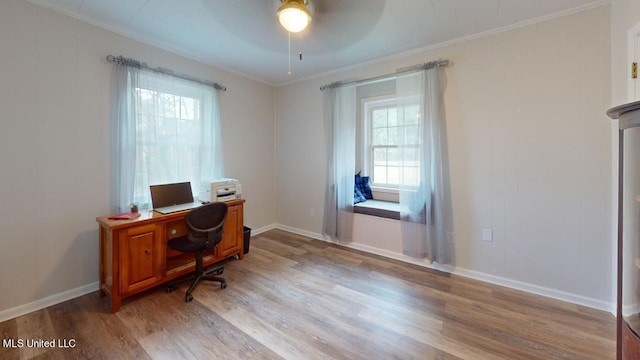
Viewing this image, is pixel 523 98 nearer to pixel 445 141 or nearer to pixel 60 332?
pixel 445 141

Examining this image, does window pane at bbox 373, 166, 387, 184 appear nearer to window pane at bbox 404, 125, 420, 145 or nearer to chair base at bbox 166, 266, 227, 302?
window pane at bbox 404, 125, 420, 145

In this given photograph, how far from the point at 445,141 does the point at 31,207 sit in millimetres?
3901

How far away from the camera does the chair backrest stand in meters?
2.20

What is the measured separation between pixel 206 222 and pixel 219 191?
2.25 ft

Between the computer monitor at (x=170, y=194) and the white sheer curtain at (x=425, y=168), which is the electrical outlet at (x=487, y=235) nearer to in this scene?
the white sheer curtain at (x=425, y=168)

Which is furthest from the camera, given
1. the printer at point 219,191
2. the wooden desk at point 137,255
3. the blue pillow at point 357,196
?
the blue pillow at point 357,196

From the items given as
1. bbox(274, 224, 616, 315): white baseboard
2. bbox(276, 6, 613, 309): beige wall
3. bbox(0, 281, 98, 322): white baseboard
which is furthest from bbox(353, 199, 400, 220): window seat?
bbox(0, 281, 98, 322): white baseboard

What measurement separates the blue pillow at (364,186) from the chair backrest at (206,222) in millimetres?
2039

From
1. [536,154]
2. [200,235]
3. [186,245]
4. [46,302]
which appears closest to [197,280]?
[186,245]

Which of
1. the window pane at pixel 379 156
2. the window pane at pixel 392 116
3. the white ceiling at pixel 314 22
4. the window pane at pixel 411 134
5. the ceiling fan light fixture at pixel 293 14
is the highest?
the white ceiling at pixel 314 22

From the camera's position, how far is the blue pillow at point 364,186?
147 inches

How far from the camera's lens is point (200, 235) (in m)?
2.26

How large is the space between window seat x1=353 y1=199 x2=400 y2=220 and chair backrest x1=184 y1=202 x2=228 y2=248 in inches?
70.4

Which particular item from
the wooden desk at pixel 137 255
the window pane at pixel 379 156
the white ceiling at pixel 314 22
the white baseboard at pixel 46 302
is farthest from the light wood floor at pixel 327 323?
the white ceiling at pixel 314 22
